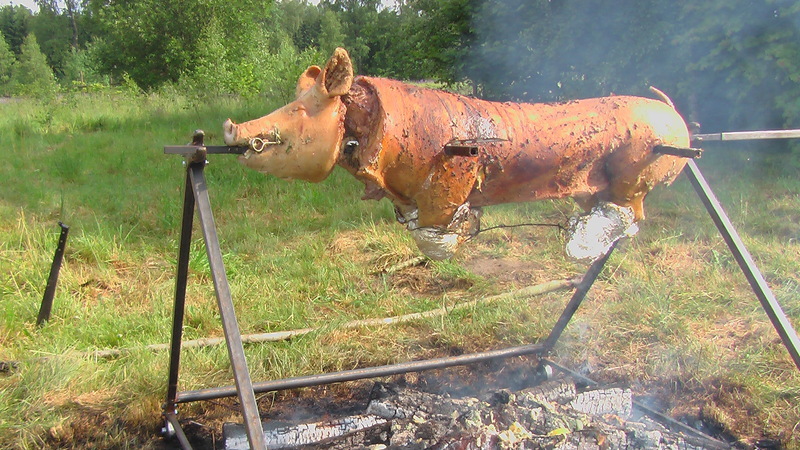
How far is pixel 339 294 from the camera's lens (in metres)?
3.83

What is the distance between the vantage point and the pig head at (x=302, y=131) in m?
1.47

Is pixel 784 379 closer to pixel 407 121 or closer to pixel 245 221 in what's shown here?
pixel 407 121

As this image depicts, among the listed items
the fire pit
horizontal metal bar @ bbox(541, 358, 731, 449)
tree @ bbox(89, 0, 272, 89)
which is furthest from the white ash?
tree @ bbox(89, 0, 272, 89)

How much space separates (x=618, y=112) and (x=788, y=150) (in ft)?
15.3

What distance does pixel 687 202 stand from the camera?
16.5ft

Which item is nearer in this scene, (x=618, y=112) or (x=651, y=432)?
(x=618, y=112)

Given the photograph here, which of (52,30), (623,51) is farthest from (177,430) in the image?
(52,30)

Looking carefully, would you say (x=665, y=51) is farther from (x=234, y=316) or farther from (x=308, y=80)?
(x=234, y=316)

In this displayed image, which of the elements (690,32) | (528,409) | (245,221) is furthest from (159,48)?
(528,409)

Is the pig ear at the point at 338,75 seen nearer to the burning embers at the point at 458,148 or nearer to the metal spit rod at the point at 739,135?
the burning embers at the point at 458,148

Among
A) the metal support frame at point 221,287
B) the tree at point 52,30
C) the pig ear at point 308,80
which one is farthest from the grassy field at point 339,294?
the tree at point 52,30

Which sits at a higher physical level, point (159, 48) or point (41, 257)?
point (159, 48)

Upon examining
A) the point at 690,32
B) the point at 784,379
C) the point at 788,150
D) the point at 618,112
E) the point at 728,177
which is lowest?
the point at 784,379

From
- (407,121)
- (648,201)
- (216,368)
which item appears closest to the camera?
(407,121)
